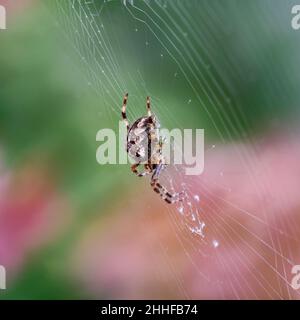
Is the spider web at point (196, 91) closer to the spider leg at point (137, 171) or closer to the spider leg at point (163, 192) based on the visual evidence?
the spider leg at point (163, 192)

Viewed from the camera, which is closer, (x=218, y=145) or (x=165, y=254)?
(x=218, y=145)

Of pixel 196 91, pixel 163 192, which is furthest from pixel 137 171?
pixel 196 91

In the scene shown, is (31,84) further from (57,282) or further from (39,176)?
(57,282)

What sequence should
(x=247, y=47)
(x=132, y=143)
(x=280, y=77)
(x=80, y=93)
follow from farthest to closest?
(x=80, y=93), (x=247, y=47), (x=280, y=77), (x=132, y=143)

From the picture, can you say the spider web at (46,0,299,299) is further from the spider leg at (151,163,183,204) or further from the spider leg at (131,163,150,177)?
the spider leg at (131,163,150,177)

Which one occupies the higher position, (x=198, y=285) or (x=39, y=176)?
(x=39, y=176)

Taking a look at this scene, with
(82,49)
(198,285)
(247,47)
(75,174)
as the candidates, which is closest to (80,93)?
(82,49)

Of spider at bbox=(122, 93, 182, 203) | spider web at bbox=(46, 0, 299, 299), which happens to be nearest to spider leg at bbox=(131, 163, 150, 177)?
spider at bbox=(122, 93, 182, 203)
